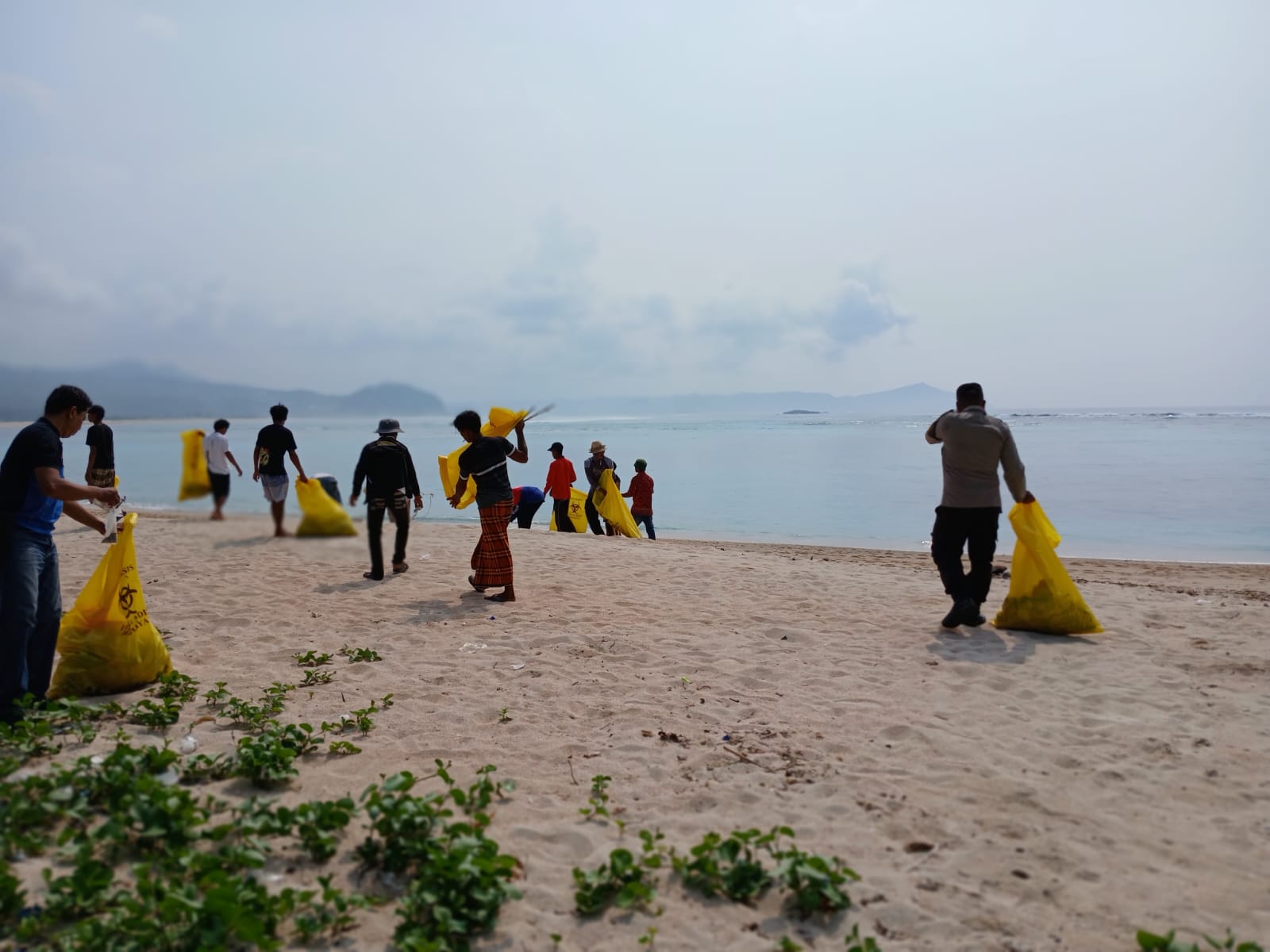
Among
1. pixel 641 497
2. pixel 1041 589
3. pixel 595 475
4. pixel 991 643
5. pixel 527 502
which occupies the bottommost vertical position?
pixel 991 643

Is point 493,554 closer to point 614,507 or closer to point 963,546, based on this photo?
point 963,546

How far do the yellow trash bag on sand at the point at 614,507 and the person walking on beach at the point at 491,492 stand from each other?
5105 millimetres

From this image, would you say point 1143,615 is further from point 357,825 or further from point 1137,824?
point 357,825

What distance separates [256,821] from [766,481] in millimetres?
26948

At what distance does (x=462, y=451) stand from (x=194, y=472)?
4.37m

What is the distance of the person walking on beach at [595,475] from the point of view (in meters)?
13.4

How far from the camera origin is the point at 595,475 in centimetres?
1350

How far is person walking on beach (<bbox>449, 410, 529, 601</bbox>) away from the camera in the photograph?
6403mm

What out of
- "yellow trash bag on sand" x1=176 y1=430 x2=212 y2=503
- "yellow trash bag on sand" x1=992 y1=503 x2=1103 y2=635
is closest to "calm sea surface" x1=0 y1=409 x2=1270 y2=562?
"yellow trash bag on sand" x1=176 y1=430 x2=212 y2=503

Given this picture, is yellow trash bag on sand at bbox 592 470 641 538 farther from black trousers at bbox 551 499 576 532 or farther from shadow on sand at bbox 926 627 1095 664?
shadow on sand at bbox 926 627 1095 664

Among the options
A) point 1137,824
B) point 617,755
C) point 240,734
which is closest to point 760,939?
point 617,755

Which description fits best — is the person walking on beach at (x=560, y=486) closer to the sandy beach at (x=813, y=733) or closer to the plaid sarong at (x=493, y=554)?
the sandy beach at (x=813, y=733)

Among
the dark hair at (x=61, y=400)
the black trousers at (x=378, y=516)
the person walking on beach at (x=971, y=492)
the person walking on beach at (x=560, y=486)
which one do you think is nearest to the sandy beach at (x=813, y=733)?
the black trousers at (x=378, y=516)

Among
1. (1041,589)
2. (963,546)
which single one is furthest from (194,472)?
(1041,589)
